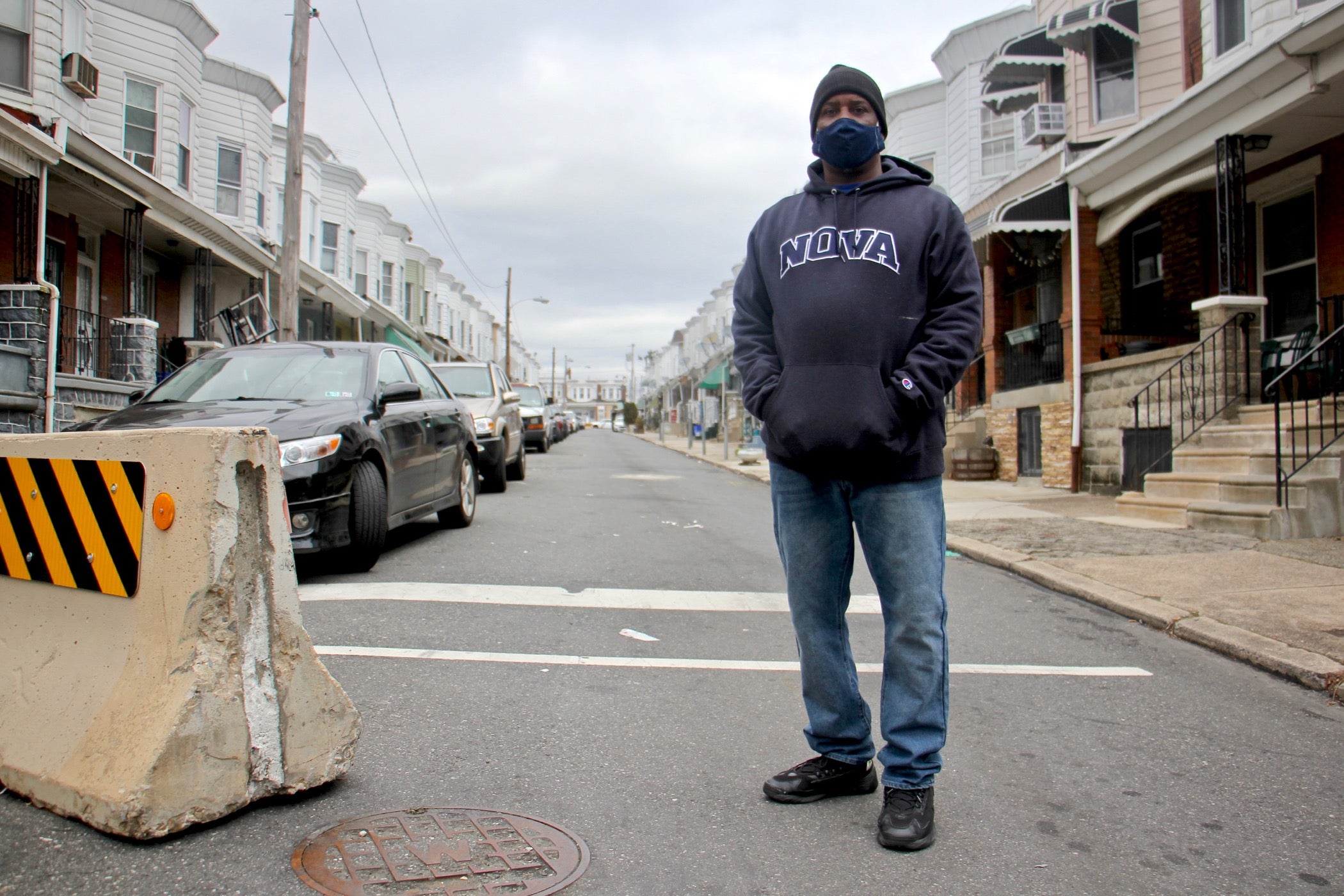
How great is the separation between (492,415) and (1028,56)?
10.6 m

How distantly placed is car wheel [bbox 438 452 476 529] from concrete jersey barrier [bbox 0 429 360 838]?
217 inches

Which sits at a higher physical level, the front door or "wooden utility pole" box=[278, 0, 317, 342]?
"wooden utility pole" box=[278, 0, 317, 342]

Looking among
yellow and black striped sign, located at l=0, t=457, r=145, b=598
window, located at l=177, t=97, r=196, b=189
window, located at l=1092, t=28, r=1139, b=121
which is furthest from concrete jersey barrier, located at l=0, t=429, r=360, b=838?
window, located at l=177, t=97, r=196, b=189

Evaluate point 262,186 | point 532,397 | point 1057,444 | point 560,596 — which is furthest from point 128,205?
point 1057,444

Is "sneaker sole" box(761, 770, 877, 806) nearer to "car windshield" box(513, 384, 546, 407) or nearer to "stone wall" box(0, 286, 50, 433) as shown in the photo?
"stone wall" box(0, 286, 50, 433)

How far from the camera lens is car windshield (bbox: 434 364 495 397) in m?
13.9

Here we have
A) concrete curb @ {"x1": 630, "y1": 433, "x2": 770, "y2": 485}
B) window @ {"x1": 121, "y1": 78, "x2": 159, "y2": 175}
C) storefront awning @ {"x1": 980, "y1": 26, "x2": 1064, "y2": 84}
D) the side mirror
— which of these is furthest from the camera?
concrete curb @ {"x1": 630, "y1": 433, "x2": 770, "y2": 485}

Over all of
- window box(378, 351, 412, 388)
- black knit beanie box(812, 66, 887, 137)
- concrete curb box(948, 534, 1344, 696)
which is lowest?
concrete curb box(948, 534, 1344, 696)

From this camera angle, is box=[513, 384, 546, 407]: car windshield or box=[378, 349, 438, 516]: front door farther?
box=[513, 384, 546, 407]: car windshield

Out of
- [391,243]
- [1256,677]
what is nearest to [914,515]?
[1256,677]

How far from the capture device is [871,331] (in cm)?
271

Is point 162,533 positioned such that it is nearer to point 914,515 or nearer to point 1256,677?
point 914,515

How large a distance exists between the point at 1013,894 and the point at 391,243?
125 ft

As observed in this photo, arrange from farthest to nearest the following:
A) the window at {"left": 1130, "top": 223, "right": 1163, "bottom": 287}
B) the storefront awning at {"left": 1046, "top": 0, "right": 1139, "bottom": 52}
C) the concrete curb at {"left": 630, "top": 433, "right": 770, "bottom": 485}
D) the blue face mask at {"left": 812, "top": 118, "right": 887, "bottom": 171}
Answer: the concrete curb at {"left": 630, "top": 433, "right": 770, "bottom": 485} < the storefront awning at {"left": 1046, "top": 0, "right": 1139, "bottom": 52} < the window at {"left": 1130, "top": 223, "right": 1163, "bottom": 287} < the blue face mask at {"left": 812, "top": 118, "right": 887, "bottom": 171}
